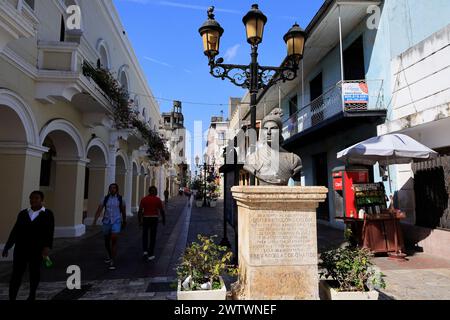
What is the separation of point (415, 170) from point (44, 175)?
10615 mm

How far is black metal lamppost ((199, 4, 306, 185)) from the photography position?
4.86m

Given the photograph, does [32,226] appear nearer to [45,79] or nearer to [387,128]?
[45,79]

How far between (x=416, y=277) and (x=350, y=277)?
8.59 feet

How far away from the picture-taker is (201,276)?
10.6 feet

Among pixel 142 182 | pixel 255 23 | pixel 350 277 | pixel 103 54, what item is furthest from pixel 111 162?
pixel 350 277

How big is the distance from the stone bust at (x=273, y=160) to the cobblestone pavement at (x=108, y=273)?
1.71 m

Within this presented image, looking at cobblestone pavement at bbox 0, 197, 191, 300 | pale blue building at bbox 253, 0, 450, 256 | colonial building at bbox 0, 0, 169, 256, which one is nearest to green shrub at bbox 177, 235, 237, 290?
cobblestone pavement at bbox 0, 197, 191, 300

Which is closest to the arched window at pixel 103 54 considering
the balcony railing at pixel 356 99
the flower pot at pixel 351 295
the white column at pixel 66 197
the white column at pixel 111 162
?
the white column at pixel 111 162

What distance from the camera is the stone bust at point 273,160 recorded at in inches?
138

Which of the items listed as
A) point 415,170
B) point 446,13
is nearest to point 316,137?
point 415,170

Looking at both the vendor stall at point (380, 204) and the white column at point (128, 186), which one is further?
the white column at point (128, 186)

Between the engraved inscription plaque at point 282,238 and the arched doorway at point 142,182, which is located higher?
the arched doorway at point 142,182

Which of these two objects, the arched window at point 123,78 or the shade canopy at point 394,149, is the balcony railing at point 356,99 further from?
the arched window at point 123,78

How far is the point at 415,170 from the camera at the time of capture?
24.4 feet
